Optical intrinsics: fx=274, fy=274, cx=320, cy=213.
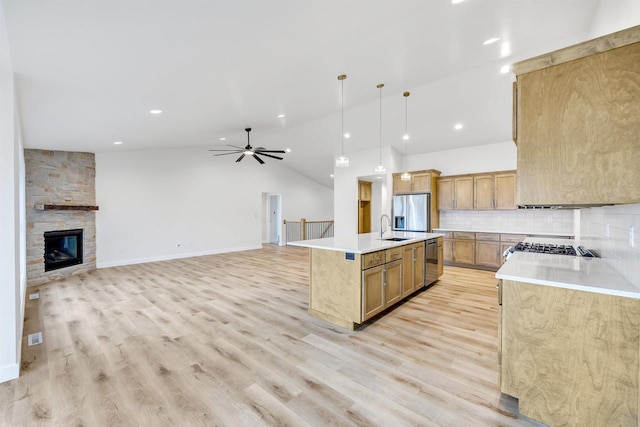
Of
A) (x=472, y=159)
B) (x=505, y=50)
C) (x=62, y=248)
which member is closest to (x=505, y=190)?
(x=472, y=159)

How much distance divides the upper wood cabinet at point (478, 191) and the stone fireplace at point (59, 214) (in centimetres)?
804

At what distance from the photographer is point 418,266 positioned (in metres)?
4.18

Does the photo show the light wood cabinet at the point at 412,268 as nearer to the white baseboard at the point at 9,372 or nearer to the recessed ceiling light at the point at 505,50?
the recessed ceiling light at the point at 505,50

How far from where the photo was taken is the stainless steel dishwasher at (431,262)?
4.46 m

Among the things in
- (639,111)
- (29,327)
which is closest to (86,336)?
(29,327)

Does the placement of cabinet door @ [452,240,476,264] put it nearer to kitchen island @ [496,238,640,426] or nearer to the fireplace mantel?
kitchen island @ [496,238,640,426]

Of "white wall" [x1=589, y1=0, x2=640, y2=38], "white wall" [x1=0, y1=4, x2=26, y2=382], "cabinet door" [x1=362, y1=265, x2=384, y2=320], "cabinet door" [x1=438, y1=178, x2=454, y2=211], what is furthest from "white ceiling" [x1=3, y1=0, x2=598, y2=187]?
"cabinet door" [x1=362, y1=265, x2=384, y2=320]

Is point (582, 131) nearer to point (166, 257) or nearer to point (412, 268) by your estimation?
point (412, 268)

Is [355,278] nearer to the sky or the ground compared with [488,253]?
nearer to the sky

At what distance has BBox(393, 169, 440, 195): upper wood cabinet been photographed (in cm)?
657

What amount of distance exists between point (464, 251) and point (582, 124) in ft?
17.5

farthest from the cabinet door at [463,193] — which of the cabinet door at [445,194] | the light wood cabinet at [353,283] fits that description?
the light wood cabinet at [353,283]

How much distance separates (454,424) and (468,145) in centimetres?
632

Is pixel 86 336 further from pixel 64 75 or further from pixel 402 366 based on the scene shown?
pixel 402 366
